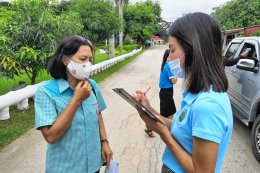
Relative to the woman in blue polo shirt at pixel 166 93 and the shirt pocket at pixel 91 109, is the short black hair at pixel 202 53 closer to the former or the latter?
the shirt pocket at pixel 91 109

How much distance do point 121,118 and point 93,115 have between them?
4.57 metres

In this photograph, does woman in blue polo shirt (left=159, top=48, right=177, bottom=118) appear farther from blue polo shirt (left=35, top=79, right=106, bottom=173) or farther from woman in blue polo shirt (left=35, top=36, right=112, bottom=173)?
blue polo shirt (left=35, top=79, right=106, bottom=173)

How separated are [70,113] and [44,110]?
18cm

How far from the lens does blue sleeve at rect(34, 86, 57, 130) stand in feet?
6.53

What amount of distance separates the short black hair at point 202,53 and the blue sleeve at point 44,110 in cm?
94

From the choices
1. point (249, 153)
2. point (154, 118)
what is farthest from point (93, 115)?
point (249, 153)

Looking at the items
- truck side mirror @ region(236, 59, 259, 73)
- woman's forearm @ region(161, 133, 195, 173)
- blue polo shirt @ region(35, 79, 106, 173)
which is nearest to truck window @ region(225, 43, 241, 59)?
truck side mirror @ region(236, 59, 259, 73)

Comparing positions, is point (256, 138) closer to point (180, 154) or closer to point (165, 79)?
point (165, 79)

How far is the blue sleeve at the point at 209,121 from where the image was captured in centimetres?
143

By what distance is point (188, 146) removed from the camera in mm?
1579

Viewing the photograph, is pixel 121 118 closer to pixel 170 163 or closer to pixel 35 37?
pixel 35 37

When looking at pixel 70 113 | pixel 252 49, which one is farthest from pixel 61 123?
pixel 252 49


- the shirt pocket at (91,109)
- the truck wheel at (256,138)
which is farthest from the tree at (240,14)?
the shirt pocket at (91,109)

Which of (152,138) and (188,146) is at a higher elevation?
(188,146)
